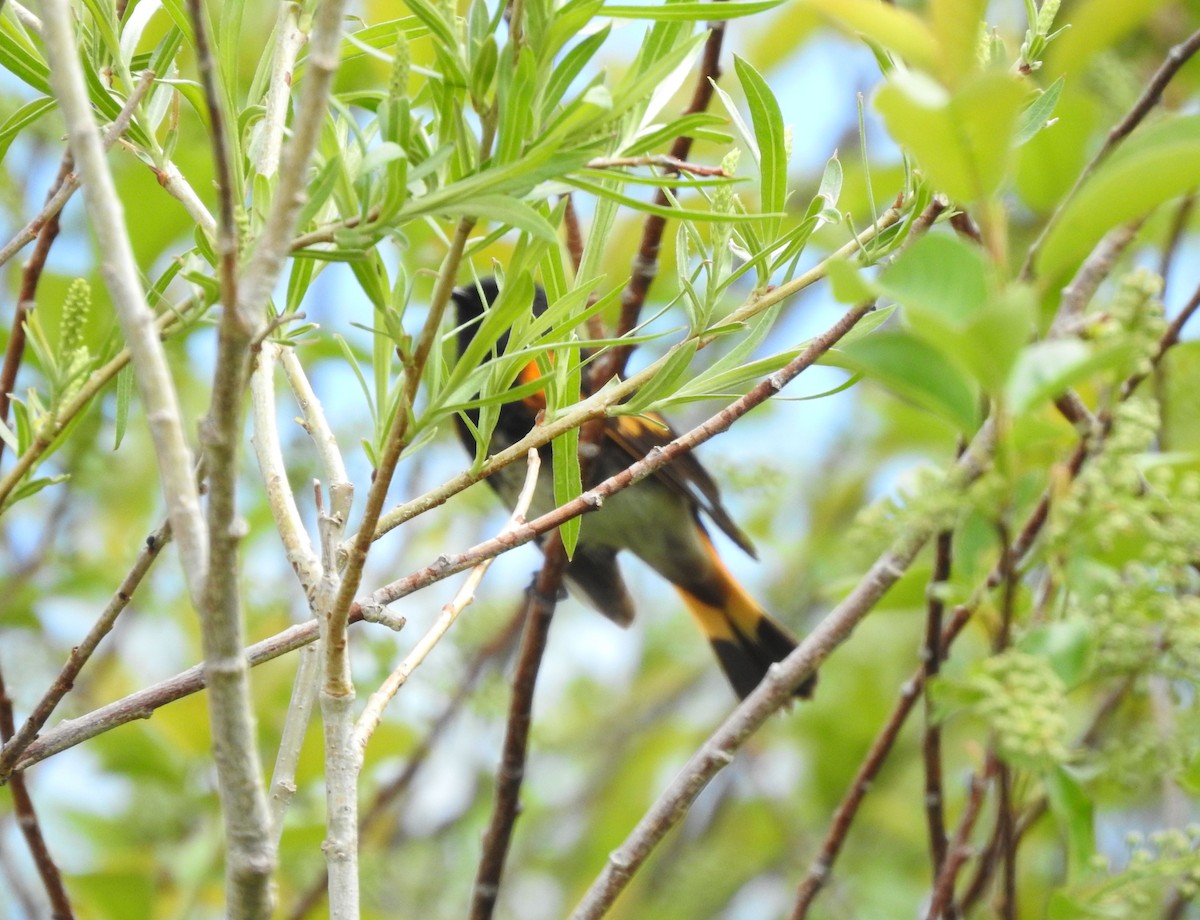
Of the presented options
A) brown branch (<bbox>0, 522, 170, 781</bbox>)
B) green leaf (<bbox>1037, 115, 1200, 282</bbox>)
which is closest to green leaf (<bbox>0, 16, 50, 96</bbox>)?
brown branch (<bbox>0, 522, 170, 781</bbox>)

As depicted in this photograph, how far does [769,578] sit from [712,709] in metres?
0.58

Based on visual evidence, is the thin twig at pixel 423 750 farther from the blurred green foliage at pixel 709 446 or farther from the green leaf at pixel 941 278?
the green leaf at pixel 941 278

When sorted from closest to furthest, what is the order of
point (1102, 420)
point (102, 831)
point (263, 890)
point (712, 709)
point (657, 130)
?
1. point (263, 890)
2. point (657, 130)
3. point (1102, 420)
4. point (102, 831)
5. point (712, 709)

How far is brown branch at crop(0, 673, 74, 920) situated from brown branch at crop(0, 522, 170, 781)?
33cm

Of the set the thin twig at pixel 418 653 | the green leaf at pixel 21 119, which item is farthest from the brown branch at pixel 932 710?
the green leaf at pixel 21 119

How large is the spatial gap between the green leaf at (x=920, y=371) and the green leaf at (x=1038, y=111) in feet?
1.29

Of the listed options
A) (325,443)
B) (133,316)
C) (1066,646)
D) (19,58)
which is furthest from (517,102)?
(1066,646)

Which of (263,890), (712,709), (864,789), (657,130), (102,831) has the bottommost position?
(263,890)

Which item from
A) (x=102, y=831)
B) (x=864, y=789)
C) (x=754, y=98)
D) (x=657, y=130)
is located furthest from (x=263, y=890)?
(x=102, y=831)

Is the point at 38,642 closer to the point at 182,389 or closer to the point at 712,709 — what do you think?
the point at 182,389

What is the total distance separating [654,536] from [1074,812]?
2.59m

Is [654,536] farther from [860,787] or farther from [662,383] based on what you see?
[662,383]

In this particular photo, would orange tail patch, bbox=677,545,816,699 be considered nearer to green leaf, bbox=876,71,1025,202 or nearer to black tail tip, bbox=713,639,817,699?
black tail tip, bbox=713,639,817,699

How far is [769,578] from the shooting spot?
525cm
